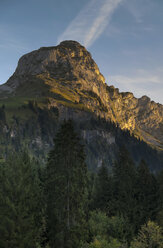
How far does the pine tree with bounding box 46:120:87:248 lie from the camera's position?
39.5m

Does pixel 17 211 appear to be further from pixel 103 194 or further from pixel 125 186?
pixel 103 194

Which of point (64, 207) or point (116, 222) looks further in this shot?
point (116, 222)

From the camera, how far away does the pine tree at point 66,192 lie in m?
39.5

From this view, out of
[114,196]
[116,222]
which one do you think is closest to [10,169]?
[116,222]

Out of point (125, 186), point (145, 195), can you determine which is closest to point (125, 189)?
point (125, 186)

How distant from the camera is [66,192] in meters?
40.2

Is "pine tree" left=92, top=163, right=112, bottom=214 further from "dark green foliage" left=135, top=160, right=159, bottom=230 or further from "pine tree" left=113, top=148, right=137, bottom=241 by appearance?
"dark green foliage" left=135, top=160, right=159, bottom=230

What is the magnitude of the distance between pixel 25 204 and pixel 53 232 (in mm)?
6718

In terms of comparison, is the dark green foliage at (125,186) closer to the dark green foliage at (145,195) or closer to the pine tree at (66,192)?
the dark green foliage at (145,195)

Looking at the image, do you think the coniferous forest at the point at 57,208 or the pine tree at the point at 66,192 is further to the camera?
the pine tree at the point at 66,192

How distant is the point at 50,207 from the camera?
42.4 metres

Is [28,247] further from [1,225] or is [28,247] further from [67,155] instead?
[67,155]

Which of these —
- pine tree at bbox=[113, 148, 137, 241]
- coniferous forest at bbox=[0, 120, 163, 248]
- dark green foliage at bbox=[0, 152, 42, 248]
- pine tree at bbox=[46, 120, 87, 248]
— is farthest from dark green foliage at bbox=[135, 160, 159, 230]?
dark green foliage at bbox=[0, 152, 42, 248]

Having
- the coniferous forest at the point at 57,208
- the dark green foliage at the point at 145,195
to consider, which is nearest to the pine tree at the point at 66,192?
the coniferous forest at the point at 57,208
